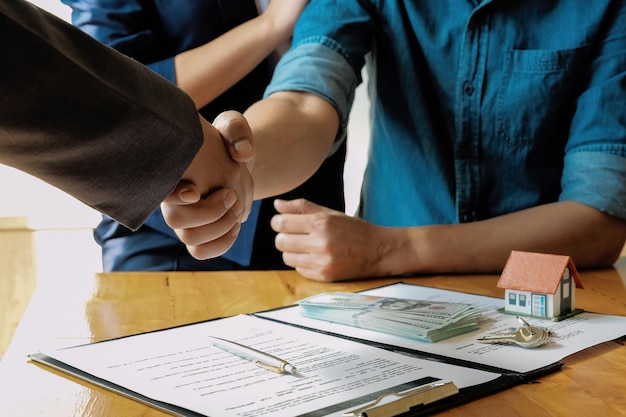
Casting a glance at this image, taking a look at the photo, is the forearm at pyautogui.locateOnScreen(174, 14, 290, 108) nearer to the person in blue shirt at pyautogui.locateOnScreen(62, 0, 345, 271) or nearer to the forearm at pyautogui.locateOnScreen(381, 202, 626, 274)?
the person in blue shirt at pyautogui.locateOnScreen(62, 0, 345, 271)

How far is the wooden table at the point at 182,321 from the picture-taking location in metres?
0.59

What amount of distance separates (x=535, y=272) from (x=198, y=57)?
0.75 meters

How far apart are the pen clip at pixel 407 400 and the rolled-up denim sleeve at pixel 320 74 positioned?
0.76 meters

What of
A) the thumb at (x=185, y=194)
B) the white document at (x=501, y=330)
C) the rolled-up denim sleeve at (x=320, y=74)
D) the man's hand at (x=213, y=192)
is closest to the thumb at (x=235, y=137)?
the man's hand at (x=213, y=192)

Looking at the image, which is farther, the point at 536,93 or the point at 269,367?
the point at 536,93

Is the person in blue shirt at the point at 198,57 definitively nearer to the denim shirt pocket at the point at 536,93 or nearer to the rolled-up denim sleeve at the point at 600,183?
the denim shirt pocket at the point at 536,93

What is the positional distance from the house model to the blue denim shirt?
0.42m

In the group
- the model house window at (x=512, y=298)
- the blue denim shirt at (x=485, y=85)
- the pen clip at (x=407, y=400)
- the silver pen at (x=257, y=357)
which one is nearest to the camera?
the pen clip at (x=407, y=400)

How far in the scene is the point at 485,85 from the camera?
4.42 feet

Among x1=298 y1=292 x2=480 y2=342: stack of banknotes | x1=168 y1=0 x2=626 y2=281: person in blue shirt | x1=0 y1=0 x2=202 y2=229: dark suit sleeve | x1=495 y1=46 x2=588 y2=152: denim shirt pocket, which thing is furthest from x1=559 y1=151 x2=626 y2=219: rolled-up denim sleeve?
x1=0 y1=0 x2=202 y2=229: dark suit sleeve

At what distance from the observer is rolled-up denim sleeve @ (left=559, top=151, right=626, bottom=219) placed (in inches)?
48.7

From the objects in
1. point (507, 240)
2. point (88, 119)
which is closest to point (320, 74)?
point (507, 240)

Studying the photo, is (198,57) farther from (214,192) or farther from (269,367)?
(269,367)

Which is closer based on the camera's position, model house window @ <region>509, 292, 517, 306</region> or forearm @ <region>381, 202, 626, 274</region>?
model house window @ <region>509, 292, 517, 306</region>
